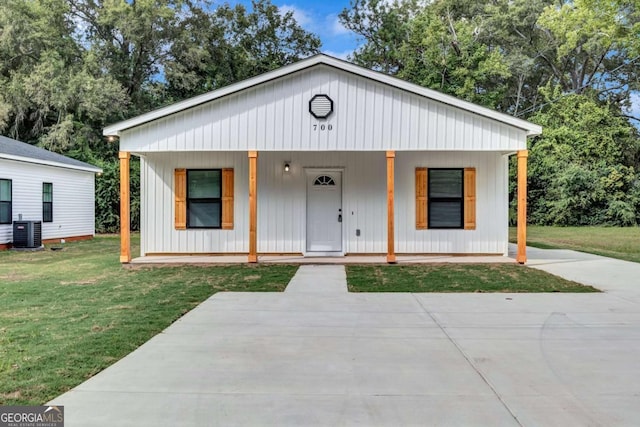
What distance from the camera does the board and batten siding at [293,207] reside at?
10.4 metres

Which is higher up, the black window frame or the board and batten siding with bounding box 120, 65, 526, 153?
the board and batten siding with bounding box 120, 65, 526, 153

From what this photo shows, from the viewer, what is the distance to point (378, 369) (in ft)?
11.4

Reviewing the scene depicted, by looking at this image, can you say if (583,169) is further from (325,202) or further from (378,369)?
(378,369)

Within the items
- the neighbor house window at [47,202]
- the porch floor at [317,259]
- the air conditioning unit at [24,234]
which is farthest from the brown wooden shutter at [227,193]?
the neighbor house window at [47,202]

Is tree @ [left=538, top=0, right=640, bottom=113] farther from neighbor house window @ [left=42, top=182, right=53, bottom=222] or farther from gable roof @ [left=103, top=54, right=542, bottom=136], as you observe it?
neighbor house window @ [left=42, top=182, right=53, bottom=222]

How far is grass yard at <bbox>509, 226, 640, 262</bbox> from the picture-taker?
38.7 feet

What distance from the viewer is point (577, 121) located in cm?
2288

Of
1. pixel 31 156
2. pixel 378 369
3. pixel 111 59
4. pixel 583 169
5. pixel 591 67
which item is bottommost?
pixel 378 369

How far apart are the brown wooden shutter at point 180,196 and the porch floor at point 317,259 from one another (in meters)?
0.81

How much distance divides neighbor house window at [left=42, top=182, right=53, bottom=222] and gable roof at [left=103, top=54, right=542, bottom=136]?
706 centimetres

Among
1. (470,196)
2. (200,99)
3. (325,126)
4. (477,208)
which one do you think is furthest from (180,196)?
(477,208)

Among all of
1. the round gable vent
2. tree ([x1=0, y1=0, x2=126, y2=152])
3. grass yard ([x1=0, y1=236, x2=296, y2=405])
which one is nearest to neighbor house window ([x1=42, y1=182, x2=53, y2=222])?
grass yard ([x1=0, y1=236, x2=296, y2=405])

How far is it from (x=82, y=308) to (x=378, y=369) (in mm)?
3794

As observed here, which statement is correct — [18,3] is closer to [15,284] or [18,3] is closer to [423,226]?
[15,284]
